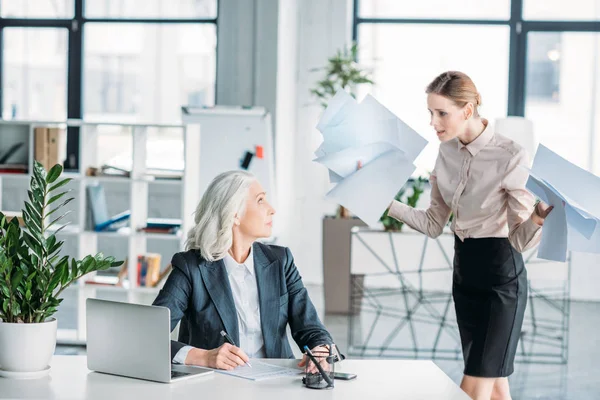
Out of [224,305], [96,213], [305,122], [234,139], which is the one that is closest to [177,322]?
[224,305]

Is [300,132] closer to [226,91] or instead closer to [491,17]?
[226,91]

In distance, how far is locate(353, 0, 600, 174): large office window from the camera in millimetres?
8836

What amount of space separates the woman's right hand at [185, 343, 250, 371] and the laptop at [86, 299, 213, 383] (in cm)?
6

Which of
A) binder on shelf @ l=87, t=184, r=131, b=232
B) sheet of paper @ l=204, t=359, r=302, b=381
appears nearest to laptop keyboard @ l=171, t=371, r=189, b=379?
sheet of paper @ l=204, t=359, r=302, b=381

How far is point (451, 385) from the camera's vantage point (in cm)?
232

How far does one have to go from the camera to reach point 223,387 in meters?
2.24

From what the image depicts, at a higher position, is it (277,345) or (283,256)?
A: (283,256)

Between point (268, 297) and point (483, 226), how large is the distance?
82 cm

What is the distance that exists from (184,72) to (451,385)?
287 inches

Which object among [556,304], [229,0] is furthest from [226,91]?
[556,304]

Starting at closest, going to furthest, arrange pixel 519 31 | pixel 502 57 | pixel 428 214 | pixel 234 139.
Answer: pixel 428 214
pixel 234 139
pixel 519 31
pixel 502 57

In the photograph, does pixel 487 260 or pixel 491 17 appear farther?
pixel 491 17

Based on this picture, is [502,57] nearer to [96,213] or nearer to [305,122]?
[305,122]

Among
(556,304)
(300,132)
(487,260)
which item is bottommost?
(556,304)
